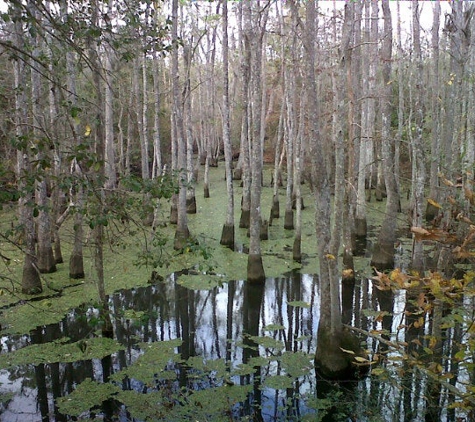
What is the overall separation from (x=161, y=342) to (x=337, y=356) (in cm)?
285

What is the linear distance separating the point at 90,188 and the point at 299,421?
3.52 metres

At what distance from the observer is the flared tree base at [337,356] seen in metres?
5.75

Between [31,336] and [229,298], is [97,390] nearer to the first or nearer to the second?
[31,336]

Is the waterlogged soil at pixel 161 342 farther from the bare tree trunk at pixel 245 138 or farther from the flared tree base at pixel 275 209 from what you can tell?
the flared tree base at pixel 275 209

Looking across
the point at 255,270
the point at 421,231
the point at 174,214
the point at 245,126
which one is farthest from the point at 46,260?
the point at 421,231

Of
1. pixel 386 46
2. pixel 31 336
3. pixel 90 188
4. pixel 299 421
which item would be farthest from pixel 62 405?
pixel 386 46

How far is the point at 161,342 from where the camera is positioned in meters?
7.07

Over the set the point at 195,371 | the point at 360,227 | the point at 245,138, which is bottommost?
the point at 195,371

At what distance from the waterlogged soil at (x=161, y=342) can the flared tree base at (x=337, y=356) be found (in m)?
0.27

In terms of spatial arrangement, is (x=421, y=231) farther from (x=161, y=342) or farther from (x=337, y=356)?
(x=161, y=342)

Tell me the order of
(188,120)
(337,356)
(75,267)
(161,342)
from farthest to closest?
1. (188,120)
2. (75,267)
3. (161,342)
4. (337,356)

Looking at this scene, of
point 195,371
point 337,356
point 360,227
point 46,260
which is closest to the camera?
point 337,356

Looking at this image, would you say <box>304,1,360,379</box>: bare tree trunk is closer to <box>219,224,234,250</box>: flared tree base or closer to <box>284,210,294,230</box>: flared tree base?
<box>219,224,234,250</box>: flared tree base

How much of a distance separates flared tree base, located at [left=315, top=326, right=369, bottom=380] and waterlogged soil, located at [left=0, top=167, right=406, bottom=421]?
0.27m
